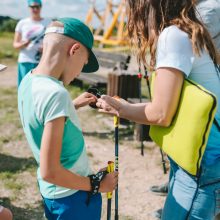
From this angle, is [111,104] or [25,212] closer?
[111,104]

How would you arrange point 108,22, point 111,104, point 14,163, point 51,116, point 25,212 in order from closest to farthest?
point 51,116 < point 111,104 < point 25,212 < point 14,163 < point 108,22

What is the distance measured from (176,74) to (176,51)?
0.36 feet

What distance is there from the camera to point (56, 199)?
2094 mm

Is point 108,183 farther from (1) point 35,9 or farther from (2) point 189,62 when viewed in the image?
(1) point 35,9

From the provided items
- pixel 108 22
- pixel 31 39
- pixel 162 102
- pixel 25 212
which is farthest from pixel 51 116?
pixel 108 22

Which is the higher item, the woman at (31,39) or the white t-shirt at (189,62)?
the white t-shirt at (189,62)

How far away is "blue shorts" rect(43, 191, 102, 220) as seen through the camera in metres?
2.08

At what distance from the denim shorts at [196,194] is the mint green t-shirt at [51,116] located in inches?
20.3

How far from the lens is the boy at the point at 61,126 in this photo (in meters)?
1.76

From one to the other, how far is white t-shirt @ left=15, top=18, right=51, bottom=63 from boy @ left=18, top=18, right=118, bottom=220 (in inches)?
191

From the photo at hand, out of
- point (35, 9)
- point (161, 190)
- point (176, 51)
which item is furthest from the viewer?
point (35, 9)

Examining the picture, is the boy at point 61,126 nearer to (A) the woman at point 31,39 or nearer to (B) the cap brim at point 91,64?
(B) the cap brim at point 91,64

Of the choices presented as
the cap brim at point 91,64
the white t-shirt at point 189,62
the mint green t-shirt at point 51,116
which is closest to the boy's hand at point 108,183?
the mint green t-shirt at point 51,116

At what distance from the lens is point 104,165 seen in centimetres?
581
